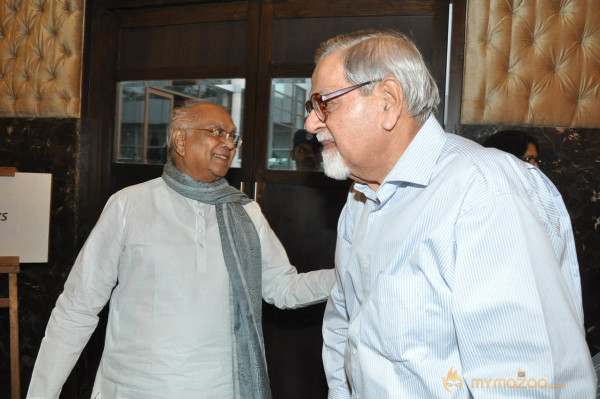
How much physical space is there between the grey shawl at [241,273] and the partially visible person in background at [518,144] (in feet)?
4.27

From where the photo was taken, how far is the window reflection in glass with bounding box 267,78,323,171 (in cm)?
291

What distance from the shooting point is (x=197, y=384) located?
6.02 ft

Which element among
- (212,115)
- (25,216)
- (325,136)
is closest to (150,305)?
(212,115)

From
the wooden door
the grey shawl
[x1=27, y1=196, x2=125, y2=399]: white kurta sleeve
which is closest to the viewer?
[x1=27, y1=196, x2=125, y2=399]: white kurta sleeve

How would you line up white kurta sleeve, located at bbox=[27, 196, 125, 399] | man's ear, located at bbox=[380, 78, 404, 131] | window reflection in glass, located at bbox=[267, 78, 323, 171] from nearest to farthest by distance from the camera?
1. man's ear, located at bbox=[380, 78, 404, 131]
2. white kurta sleeve, located at bbox=[27, 196, 125, 399]
3. window reflection in glass, located at bbox=[267, 78, 323, 171]

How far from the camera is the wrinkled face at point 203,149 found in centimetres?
212

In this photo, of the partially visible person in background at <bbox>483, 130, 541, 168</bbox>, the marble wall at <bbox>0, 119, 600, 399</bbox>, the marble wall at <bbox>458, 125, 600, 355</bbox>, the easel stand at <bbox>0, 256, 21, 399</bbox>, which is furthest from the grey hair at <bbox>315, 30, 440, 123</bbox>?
the marble wall at <bbox>0, 119, 600, 399</bbox>

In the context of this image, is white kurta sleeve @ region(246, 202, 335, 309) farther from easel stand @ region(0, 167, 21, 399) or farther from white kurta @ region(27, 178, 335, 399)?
easel stand @ region(0, 167, 21, 399)

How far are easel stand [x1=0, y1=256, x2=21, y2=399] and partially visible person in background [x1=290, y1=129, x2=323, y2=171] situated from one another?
65.0 inches

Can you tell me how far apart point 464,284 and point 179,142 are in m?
1.51

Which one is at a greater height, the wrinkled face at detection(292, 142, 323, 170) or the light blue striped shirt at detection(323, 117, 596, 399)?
the wrinkled face at detection(292, 142, 323, 170)

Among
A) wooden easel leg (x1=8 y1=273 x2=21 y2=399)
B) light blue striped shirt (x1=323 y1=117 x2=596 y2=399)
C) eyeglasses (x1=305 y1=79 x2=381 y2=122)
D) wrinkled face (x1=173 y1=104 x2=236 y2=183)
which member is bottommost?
wooden easel leg (x1=8 y1=273 x2=21 y2=399)

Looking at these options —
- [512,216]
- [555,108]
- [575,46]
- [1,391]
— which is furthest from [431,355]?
[1,391]

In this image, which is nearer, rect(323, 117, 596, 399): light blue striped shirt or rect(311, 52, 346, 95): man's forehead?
rect(323, 117, 596, 399): light blue striped shirt
